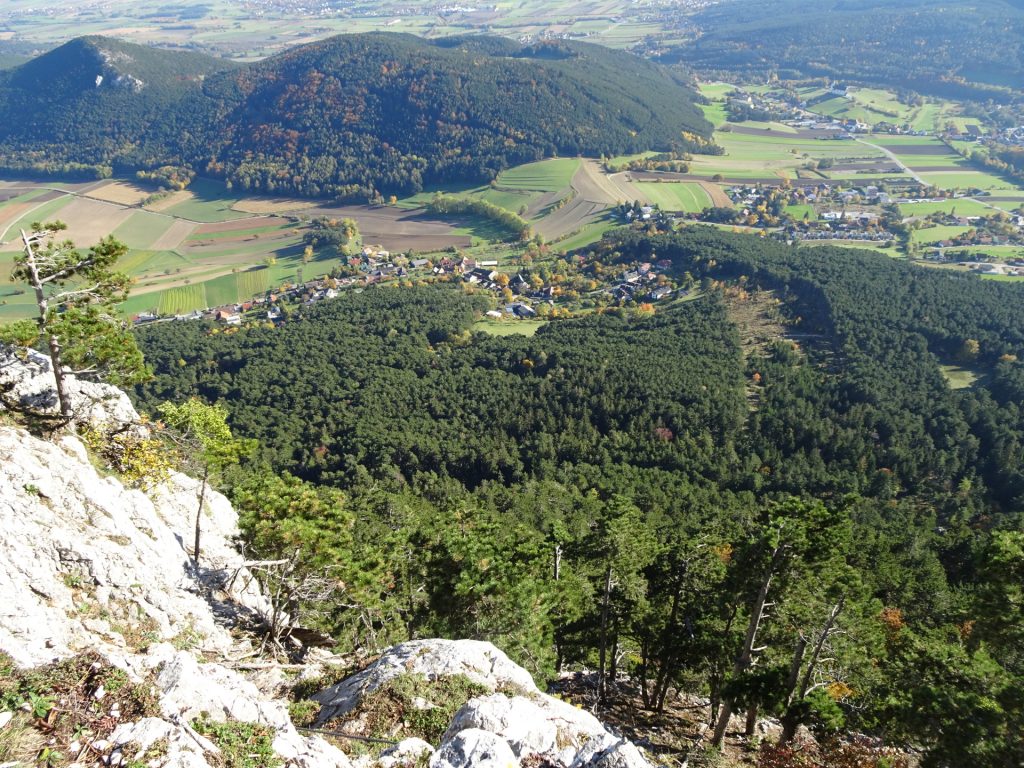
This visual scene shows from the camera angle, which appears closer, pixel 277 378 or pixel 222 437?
pixel 222 437

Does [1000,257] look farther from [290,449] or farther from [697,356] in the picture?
[290,449]

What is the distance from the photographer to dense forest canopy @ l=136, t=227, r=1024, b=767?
1040 inches

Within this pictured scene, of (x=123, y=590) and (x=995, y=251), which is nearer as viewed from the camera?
(x=123, y=590)

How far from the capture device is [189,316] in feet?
540

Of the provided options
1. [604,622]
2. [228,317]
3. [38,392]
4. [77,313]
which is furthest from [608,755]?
[228,317]

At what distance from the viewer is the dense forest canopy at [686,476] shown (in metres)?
26.4

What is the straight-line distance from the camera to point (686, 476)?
88.4 meters

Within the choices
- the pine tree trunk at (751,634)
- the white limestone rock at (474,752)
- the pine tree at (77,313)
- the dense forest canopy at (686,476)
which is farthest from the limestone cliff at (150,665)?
the pine tree trunk at (751,634)

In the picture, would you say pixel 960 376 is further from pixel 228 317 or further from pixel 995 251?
pixel 228 317

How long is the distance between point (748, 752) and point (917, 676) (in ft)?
28.4

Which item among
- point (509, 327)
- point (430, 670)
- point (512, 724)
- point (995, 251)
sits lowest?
point (509, 327)

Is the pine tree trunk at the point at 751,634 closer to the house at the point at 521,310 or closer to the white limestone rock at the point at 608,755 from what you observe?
the white limestone rock at the point at 608,755

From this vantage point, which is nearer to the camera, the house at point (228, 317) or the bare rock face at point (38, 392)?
the bare rock face at point (38, 392)

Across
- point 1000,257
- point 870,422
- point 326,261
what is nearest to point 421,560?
point 870,422
